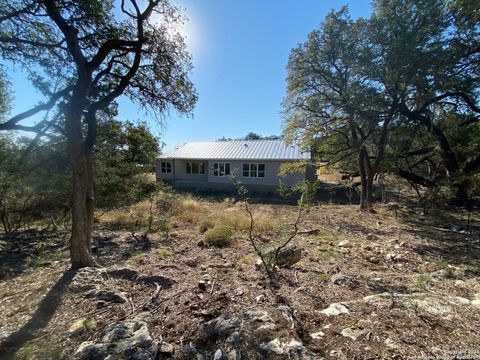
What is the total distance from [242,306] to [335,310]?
1067 mm

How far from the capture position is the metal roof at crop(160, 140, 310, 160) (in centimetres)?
1989

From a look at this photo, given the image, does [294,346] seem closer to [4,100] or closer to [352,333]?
[352,333]

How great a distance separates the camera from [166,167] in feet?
81.0

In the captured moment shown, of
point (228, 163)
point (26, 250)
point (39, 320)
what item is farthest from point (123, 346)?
point (228, 163)

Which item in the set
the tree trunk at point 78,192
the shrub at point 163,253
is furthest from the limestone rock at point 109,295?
the shrub at point 163,253

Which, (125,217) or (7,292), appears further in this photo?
(125,217)

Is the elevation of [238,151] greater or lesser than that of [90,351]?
greater

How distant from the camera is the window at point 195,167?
2335 cm

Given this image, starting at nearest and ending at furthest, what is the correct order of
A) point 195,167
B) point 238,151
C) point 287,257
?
point 287,257 < point 238,151 < point 195,167

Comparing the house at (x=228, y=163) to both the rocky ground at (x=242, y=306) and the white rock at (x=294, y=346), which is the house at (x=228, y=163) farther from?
the white rock at (x=294, y=346)

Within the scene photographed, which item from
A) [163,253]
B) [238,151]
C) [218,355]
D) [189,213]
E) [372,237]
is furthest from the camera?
[238,151]

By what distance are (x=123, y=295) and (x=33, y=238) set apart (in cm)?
726

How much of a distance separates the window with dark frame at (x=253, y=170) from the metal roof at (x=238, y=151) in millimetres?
729

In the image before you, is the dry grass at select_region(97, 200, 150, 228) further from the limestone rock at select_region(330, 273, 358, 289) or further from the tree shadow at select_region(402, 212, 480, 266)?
the tree shadow at select_region(402, 212, 480, 266)
